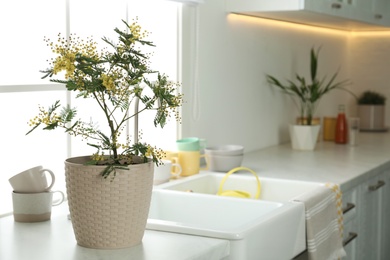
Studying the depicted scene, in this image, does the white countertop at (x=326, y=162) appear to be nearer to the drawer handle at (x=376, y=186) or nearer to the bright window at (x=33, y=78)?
the drawer handle at (x=376, y=186)

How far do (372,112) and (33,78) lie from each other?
3.08 metres

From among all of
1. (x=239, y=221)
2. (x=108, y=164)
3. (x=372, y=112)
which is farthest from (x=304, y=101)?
(x=108, y=164)

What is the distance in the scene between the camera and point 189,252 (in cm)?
180

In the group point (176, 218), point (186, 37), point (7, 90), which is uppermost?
point (186, 37)

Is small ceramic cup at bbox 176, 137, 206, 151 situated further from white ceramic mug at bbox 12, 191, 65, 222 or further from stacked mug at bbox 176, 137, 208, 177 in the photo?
white ceramic mug at bbox 12, 191, 65, 222

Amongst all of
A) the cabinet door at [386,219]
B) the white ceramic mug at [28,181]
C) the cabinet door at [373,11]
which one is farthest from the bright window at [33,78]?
the cabinet door at [373,11]

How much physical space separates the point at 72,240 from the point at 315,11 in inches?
75.8

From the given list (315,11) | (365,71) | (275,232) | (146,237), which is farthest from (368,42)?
(146,237)

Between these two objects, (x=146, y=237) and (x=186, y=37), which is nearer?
(x=146, y=237)

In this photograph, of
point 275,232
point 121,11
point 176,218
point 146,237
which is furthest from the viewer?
point 121,11

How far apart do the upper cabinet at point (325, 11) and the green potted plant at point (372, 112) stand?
0.49 meters

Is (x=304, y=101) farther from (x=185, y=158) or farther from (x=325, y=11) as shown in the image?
(x=185, y=158)

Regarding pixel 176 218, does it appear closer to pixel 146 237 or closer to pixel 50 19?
pixel 146 237

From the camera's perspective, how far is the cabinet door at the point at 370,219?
3.17 m
